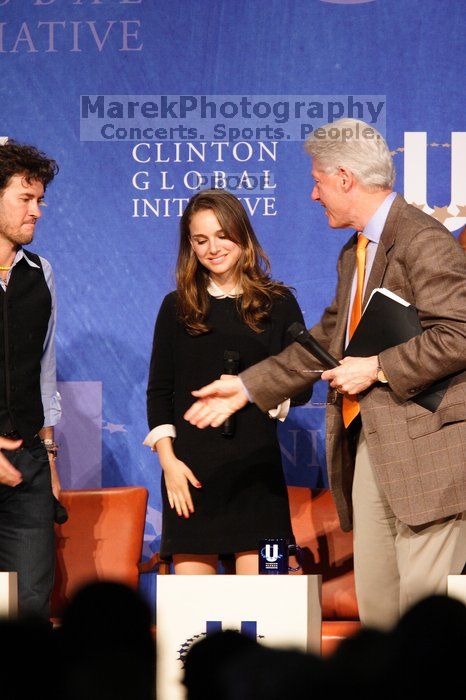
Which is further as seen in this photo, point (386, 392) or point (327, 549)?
point (327, 549)

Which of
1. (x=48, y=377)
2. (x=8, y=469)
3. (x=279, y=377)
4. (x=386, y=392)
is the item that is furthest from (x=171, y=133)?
(x=386, y=392)

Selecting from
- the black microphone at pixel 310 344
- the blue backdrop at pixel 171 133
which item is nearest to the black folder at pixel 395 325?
Result: the black microphone at pixel 310 344

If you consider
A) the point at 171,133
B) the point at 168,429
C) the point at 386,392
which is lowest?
the point at 168,429

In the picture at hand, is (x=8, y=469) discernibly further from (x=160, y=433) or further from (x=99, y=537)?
(x=99, y=537)

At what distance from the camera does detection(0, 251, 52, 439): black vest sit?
3.09 meters

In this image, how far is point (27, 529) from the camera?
10.1ft

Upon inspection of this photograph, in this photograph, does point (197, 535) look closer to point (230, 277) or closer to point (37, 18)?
point (230, 277)

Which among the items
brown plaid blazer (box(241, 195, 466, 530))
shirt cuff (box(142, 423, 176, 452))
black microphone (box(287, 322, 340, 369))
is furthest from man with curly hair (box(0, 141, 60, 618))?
brown plaid blazer (box(241, 195, 466, 530))

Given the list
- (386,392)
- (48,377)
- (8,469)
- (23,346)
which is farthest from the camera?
(48,377)

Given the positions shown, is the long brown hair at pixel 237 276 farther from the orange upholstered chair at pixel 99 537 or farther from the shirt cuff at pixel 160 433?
the orange upholstered chair at pixel 99 537

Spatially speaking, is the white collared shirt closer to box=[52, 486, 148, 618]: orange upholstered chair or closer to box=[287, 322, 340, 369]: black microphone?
box=[287, 322, 340, 369]: black microphone

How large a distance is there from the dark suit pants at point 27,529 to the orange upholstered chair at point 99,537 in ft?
2.01

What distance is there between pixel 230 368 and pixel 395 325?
1.95 feet

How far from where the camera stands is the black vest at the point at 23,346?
309 centimetres
